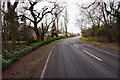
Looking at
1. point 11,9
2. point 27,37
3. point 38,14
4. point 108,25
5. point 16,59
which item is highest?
point 38,14

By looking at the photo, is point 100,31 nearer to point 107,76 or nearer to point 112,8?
point 112,8

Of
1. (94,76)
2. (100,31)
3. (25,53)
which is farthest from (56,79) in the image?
(100,31)

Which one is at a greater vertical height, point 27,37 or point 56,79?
point 27,37

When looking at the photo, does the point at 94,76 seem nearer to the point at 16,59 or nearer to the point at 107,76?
the point at 107,76

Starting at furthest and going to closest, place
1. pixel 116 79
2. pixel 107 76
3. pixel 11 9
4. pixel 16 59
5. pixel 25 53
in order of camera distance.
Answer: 1. pixel 25 53
2. pixel 11 9
3. pixel 16 59
4. pixel 107 76
5. pixel 116 79

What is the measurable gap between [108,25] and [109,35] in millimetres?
2163

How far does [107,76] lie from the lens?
4.50m

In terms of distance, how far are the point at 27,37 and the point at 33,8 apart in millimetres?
10989

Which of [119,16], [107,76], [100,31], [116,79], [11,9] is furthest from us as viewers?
[100,31]

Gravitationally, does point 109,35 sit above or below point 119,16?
below

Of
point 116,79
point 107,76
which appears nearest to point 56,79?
point 107,76

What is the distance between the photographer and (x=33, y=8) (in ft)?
61.3

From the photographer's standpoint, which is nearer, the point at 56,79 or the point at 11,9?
the point at 56,79

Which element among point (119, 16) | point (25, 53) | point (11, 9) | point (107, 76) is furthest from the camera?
point (119, 16)
